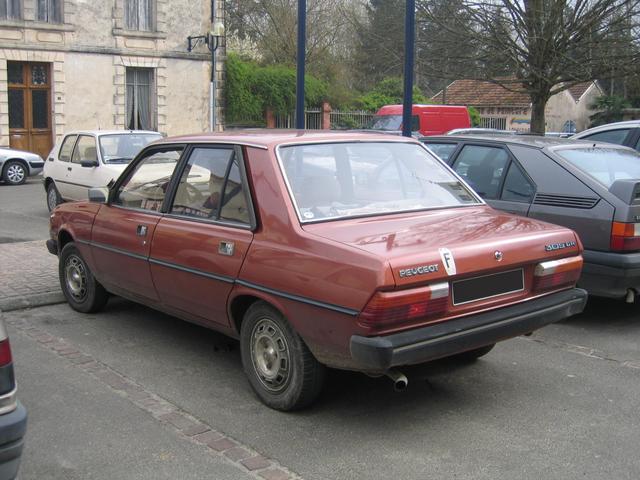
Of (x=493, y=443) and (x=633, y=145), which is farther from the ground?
(x=633, y=145)

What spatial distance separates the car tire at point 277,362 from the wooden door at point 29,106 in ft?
75.4

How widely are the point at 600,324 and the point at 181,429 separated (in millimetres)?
3978

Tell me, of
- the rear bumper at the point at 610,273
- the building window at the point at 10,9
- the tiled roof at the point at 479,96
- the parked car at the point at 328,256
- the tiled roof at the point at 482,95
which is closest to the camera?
the parked car at the point at 328,256

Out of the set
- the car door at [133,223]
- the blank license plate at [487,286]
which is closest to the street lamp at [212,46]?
the car door at [133,223]

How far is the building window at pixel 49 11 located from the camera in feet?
83.0

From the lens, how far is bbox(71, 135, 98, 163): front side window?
12945 millimetres

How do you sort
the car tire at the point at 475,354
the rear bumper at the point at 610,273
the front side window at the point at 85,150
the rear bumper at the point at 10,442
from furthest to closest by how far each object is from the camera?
1. the front side window at the point at 85,150
2. the rear bumper at the point at 610,273
3. the car tire at the point at 475,354
4. the rear bumper at the point at 10,442

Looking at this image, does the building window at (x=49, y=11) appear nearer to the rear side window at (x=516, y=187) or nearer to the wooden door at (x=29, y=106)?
the wooden door at (x=29, y=106)

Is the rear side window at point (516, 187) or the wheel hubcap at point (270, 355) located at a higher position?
the rear side window at point (516, 187)

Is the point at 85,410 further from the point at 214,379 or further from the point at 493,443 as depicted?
the point at 493,443

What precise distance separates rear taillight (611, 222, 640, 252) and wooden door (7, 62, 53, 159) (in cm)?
2298

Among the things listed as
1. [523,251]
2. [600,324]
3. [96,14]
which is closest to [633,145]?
[600,324]

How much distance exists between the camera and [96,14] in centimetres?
2645

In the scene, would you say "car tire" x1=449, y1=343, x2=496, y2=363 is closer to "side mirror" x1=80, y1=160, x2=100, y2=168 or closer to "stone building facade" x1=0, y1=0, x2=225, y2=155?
"side mirror" x1=80, y1=160, x2=100, y2=168
